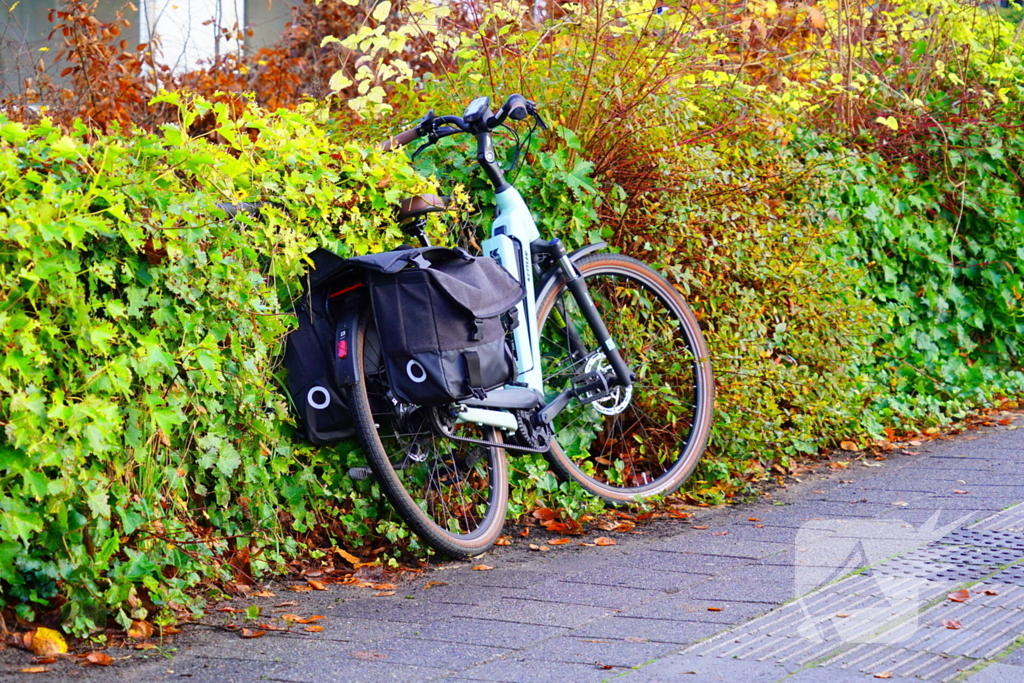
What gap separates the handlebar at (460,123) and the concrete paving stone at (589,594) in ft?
5.24

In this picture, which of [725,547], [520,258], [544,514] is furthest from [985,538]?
[520,258]

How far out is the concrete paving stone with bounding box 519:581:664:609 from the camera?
132 inches

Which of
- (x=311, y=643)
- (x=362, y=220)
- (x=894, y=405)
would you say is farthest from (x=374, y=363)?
(x=894, y=405)

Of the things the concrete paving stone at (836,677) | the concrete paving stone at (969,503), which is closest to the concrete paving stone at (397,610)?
the concrete paving stone at (836,677)

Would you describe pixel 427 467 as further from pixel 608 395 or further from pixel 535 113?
pixel 535 113

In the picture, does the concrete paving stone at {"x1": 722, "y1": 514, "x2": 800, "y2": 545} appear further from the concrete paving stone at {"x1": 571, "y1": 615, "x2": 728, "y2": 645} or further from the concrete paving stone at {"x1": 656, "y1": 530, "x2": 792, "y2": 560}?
the concrete paving stone at {"x1": 571, "y1": 615, "x2": 728, "y2": 645}

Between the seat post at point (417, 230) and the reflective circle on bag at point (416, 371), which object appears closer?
the reflective circle on bag at point (416, 371)

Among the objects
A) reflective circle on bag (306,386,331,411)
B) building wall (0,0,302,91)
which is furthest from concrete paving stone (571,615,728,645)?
building wall (0,0,302,91)

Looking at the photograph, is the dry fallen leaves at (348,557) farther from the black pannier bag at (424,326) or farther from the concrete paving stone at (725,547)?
the concrete paving stone at (725,547)

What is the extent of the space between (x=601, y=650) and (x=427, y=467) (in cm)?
117

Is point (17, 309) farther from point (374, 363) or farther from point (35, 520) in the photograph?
point (374, 363)

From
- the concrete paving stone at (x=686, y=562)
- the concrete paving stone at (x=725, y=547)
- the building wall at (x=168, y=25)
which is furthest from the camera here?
the building wall at (x=168, y=25)

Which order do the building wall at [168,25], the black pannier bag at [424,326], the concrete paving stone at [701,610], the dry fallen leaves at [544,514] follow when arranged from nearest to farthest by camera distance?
the concrete paving stone at [701,610]
the black pannier bag at [424,326]
the dry fallen leaves at [544,514]
the building wall at [168,25]

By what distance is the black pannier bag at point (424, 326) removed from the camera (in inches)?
139
